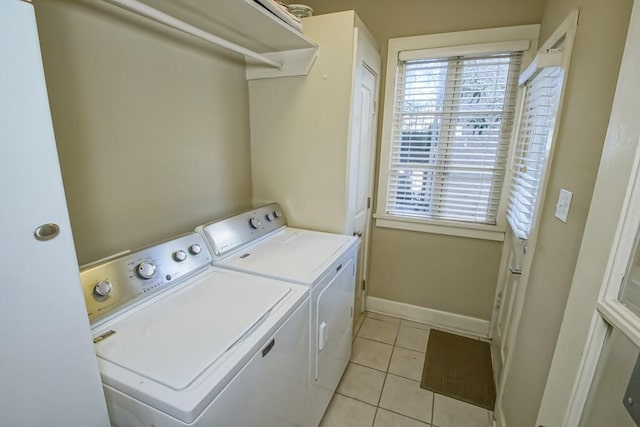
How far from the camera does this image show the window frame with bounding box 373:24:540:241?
1.90 m

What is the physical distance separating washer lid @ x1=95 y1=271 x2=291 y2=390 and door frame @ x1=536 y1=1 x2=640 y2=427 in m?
0.88

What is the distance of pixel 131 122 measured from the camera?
1262mm

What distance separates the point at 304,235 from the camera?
6.02 feet

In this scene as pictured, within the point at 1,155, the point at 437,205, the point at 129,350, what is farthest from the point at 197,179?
the point at 437,205

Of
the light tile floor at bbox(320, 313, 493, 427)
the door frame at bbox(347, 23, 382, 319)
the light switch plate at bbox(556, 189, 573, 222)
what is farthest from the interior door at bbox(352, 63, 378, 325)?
the light switch plate at bbox(556, 189, 573, 222)

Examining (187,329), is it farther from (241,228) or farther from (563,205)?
(563,205)

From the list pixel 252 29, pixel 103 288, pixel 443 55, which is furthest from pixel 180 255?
pixel 443 55

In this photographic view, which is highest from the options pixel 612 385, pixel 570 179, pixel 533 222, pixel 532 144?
pixel 532 144

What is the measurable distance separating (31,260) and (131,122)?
89cm

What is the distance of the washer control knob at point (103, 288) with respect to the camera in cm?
94

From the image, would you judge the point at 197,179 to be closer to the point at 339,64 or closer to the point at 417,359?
the point at 339,64

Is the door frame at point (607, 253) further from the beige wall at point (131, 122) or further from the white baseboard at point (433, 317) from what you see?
the white baseboard at point (433, 317)

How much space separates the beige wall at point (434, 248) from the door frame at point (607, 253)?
1.58 meters

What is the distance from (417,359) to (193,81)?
7.50 feet
